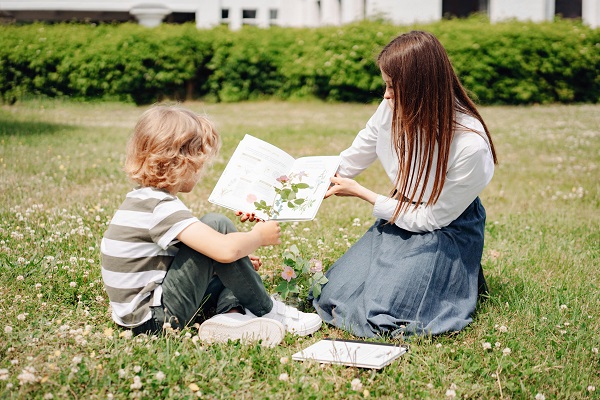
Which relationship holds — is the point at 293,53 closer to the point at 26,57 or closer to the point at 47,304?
the point at 26,57

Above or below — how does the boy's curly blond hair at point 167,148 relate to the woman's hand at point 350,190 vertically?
above

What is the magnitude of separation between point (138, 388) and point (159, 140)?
1114 millimetres

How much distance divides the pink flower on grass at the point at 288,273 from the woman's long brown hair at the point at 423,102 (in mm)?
640

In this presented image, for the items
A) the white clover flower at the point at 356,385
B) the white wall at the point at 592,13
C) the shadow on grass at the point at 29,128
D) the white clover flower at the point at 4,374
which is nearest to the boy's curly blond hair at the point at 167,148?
the white clover flower at the point at 4,374

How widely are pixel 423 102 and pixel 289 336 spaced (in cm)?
130

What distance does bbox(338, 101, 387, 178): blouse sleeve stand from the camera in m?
3.91

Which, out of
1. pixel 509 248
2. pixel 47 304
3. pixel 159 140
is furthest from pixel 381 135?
pixel 47 304

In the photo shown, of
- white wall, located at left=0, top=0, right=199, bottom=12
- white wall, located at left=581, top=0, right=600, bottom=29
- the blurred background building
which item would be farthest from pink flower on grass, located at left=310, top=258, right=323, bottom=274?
white wall, located at left=0, top=0, right=199, bottom=12

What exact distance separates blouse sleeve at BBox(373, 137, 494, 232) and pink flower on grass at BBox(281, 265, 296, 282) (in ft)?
1.85

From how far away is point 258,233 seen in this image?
322cm

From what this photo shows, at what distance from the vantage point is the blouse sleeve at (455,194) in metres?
3.44

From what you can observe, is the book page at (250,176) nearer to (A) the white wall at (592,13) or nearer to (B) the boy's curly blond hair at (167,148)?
(B) the boy's curly blond hair at (167,148)

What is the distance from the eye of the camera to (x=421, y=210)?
3.58 meters

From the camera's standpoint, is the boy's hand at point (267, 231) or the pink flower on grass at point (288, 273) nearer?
the boy's hand at point (267, 231)
